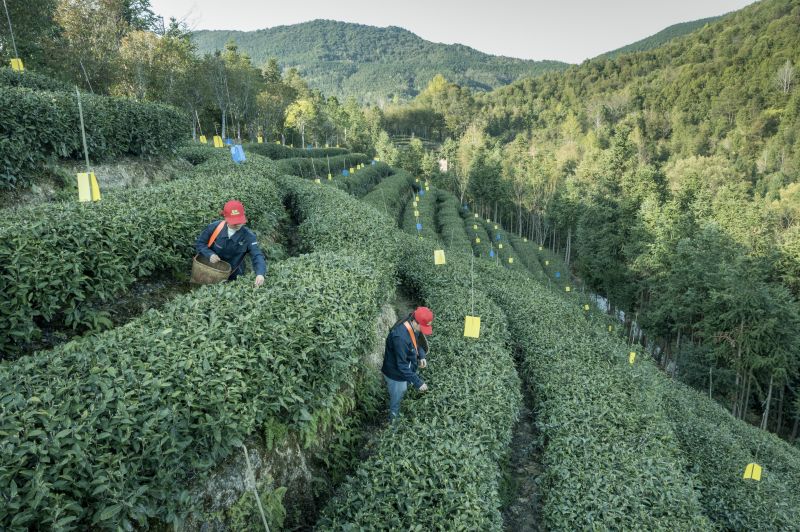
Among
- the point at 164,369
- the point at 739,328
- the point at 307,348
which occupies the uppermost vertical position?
the point at 164,369

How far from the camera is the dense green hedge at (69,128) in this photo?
6.92 m

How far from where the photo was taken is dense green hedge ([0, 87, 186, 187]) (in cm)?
692

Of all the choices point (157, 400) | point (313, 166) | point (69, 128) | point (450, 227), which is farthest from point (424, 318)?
point (450, 227)

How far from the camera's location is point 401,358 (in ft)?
20.2

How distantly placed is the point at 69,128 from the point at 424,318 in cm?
793

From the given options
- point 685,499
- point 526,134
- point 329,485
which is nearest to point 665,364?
point 685,499

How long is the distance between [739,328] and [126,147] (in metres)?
25.5

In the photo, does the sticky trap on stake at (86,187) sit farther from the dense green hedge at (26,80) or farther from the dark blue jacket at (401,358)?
the dense green hedge at (26,80)

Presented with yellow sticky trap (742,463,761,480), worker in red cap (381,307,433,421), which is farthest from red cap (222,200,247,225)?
yellow sticky trap (742,463,761,480)

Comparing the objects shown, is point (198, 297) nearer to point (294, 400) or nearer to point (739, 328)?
point (294, 400)

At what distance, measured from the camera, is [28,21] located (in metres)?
13.0

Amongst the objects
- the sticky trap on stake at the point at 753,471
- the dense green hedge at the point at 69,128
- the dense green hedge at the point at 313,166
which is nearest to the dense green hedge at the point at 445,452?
the sticky trap on stake at the point at 753,471

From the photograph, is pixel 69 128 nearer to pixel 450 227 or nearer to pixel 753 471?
pixel 753 471

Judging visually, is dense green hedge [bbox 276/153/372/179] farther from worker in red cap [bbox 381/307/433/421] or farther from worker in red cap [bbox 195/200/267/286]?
worker in red cap [bbox 381/307/433/421]
